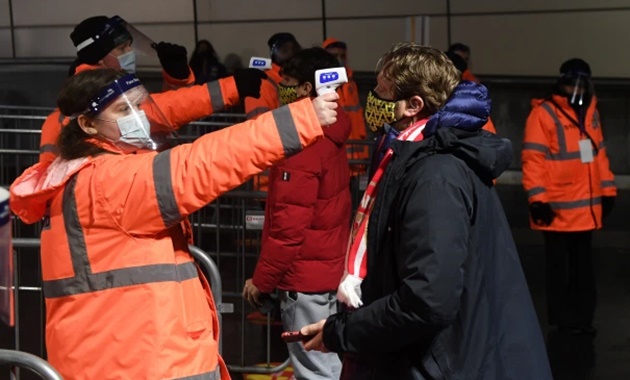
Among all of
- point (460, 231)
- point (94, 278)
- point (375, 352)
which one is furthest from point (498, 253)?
point (94, 278)

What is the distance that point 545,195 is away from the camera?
8602 mm

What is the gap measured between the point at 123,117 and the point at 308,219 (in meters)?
2.12

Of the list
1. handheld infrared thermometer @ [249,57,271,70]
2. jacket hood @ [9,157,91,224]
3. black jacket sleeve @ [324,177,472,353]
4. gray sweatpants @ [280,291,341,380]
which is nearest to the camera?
black jacket sleeve @ [324,177,472,353]

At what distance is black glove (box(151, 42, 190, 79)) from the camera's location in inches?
273

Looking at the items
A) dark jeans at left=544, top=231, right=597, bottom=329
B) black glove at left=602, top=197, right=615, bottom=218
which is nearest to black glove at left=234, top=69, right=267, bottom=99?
dark jeans at left=544, top=231, right=597, bottom=329

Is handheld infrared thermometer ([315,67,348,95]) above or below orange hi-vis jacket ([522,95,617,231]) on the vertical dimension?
above

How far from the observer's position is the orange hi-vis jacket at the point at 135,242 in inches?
142

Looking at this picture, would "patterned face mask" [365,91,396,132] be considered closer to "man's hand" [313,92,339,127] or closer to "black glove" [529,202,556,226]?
"man's hand" [313,92,339,127]

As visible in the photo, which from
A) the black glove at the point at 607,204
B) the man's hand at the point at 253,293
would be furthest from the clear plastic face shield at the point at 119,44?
the black glove at the point at 607,204

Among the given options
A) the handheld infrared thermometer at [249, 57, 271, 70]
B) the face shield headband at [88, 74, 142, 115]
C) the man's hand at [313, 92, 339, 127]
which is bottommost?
the man's hand at [313, 92, 339, 127]

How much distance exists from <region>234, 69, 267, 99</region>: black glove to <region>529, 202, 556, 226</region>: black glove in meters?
3.43

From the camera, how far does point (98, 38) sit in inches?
253

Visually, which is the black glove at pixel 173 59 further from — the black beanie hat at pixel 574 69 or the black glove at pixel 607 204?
the black glove at pixel 607 204

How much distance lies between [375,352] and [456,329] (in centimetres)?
25
